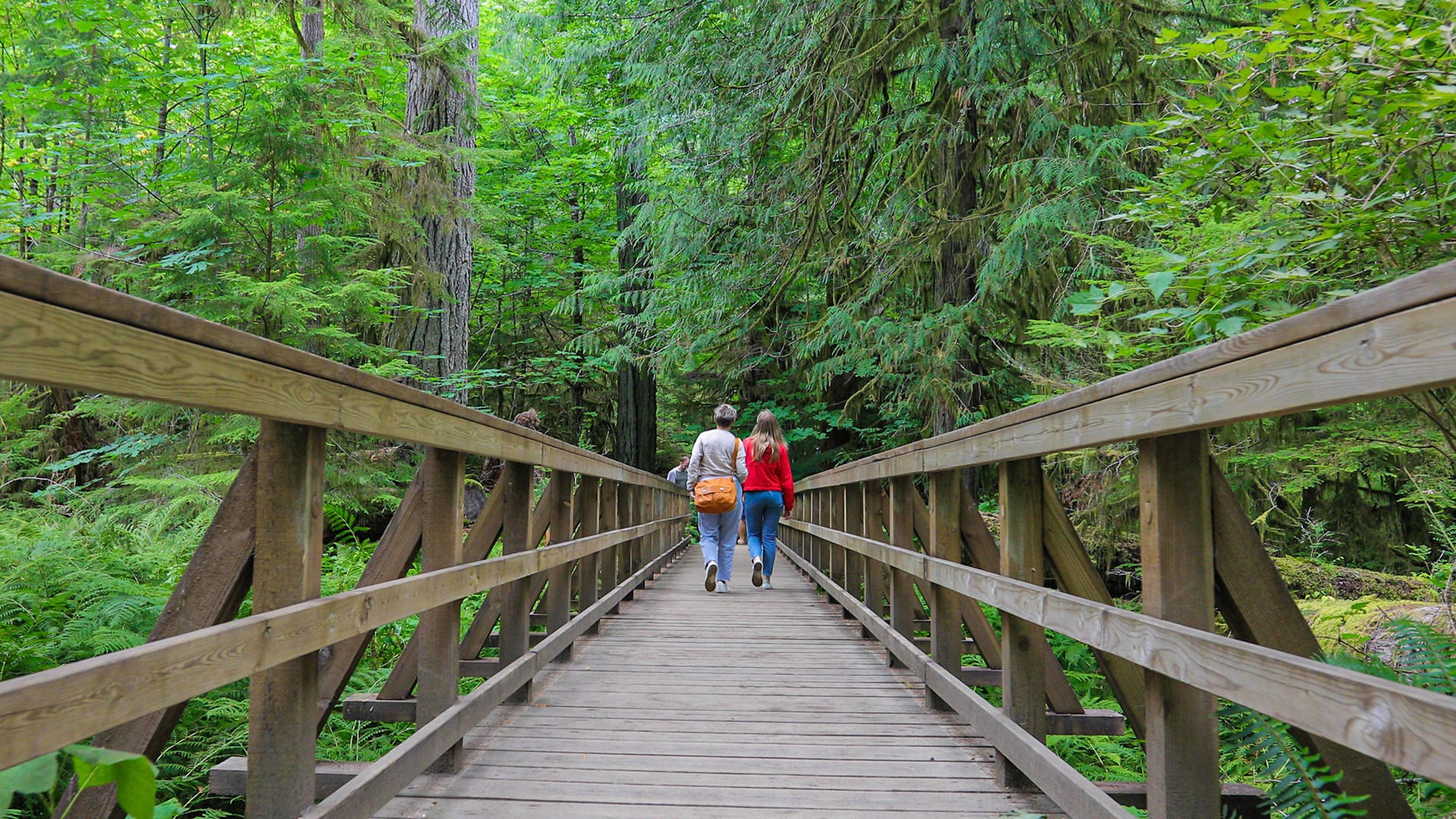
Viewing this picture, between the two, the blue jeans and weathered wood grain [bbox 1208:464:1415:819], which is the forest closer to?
weathered wood grain [bbox 1208:464:1415:819]

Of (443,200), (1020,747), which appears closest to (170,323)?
(1020,747)

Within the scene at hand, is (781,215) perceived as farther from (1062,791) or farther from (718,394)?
(718,394)

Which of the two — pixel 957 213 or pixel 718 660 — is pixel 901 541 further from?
pixel 957 213

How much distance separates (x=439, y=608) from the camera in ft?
9.86

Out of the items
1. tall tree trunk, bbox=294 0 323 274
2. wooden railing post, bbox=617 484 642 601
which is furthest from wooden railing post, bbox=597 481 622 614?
tall tree trunk, bbox=294 0 323 274

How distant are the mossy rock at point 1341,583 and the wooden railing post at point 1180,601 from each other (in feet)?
14.2

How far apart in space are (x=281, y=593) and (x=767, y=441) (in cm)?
630

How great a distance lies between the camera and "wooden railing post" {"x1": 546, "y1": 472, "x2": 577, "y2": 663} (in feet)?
16.2

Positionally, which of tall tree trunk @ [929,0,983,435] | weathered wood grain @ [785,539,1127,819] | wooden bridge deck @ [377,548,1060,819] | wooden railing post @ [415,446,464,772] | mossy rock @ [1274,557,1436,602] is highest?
tall tree trunk @ [929,0,983,435]

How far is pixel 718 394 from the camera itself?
2062 centimetres


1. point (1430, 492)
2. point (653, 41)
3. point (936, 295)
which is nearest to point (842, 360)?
point (936, 295)

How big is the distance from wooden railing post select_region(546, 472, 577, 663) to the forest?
105cm

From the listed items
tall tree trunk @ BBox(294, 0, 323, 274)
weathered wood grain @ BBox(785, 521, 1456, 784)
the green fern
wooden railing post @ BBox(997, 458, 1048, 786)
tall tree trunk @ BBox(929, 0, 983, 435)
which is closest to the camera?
weathered wood grain @ BBox(785, 521, 1456, 784)

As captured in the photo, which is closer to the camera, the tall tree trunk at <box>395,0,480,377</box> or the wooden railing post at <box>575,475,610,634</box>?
the wooden railing post at <box>575,475,610,634</box>
